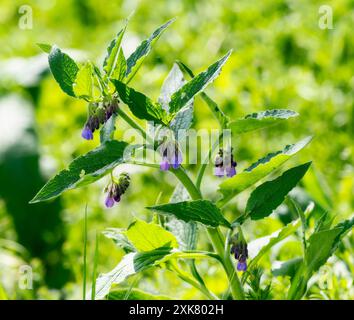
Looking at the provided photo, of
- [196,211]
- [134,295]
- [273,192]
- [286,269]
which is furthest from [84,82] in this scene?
[286,269]

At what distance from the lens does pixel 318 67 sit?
3734mm

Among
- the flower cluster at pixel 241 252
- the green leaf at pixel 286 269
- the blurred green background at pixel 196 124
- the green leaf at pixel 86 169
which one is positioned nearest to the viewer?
the green leaf at pixel 86 169

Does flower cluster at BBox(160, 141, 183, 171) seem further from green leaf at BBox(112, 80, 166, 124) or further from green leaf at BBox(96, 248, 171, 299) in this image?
green leaf at BBox(96, 248, 171, 299)

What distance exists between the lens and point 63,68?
1719 millimetres

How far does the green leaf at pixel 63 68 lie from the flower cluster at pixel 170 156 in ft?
0.75

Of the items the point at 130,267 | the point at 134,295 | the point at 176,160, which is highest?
the point at 176,160

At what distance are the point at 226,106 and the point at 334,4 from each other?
3.49 ft

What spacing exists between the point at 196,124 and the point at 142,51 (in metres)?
1.88

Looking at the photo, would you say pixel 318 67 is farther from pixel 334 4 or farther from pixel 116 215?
pixel 116 215

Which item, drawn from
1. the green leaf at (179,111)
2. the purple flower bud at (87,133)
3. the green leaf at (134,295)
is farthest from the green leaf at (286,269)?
the purple flower bud at (87,133)

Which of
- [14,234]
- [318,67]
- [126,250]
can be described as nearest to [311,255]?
[126,250]

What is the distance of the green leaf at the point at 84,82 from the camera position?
1.65 m

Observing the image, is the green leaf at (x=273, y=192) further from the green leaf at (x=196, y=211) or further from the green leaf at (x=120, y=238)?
the green leaf at (x=120, y=238)

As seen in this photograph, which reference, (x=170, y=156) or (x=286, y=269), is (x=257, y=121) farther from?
(x=286, y=269)
